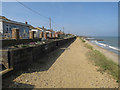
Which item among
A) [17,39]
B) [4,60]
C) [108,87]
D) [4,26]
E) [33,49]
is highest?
[4,26]

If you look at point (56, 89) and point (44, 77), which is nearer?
point (56, 89)

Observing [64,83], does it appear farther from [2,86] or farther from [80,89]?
[2,86]

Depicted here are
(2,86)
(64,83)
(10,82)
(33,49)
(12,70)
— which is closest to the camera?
(2,86)

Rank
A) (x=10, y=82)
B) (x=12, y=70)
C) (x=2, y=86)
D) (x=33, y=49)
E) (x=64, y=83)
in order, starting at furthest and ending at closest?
(x=33, y=49) → (x=12, y=70) → (x=64, y=83) → (x=10, y=82) → (x=2, y=86)

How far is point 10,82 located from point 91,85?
335cm

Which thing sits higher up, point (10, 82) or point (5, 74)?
point (5, 74)

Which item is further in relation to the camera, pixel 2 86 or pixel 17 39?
pixel 17 39

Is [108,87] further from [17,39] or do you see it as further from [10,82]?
[17,39]

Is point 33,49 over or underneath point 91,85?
over

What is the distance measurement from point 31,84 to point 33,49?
278 centimetres

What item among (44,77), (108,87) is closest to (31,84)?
(44,77)

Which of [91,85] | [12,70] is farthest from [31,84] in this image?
[91,85]

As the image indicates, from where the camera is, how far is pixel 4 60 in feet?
12.9

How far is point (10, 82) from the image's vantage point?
3365 millimetres
